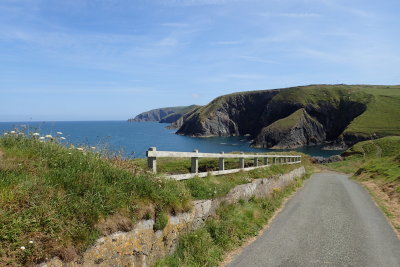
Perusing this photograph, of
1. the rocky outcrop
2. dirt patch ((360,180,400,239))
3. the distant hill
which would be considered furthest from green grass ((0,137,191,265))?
the rocky outcrop

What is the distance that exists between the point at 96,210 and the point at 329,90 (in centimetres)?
20729

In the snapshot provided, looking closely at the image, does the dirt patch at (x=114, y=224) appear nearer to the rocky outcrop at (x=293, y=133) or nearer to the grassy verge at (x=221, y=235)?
the grassy verge at (x=221, y=235)

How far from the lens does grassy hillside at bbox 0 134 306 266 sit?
180 inches

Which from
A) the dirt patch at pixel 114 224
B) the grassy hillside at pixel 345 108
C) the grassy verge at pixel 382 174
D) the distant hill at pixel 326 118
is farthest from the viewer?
the grassy hillside at pixel 345 108

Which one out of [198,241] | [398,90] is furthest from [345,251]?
[398,90]

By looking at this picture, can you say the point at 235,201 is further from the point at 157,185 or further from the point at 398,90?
the point at 398,90

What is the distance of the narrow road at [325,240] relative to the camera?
8539mm

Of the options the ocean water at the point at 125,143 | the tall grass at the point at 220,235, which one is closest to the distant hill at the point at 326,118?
the ocean water at the point at 125,143

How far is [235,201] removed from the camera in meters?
11.5

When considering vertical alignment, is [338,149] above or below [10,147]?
below

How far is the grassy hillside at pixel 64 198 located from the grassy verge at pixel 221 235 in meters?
0.93

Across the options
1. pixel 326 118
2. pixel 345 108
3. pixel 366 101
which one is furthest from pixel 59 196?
pixel 366 101

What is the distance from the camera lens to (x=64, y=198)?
5492 millimetres

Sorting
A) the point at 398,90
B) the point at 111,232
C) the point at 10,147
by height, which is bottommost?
the point at 111,232
